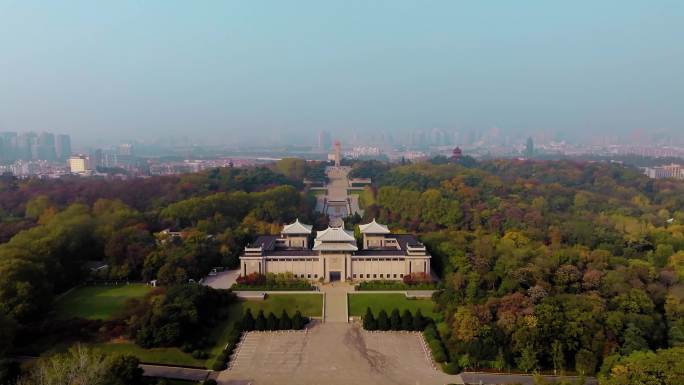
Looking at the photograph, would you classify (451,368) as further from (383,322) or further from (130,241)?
(130,241)

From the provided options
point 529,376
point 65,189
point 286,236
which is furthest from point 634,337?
point 65,189

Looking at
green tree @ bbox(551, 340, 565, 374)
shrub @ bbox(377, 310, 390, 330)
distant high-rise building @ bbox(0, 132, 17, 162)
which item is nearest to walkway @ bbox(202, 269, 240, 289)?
shrub @ bbox(377, 310, 390, 330)

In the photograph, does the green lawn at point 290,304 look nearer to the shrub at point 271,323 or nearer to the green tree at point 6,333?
the shrub at point 271,323

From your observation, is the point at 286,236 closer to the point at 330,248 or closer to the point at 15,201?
the point at 330,248

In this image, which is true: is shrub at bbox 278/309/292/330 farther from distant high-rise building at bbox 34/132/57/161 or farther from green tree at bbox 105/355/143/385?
distant high-rise building at bbox 34/132/57/161

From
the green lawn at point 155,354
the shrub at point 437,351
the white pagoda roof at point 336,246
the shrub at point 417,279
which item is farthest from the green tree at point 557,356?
the green lawn at point 155,354
